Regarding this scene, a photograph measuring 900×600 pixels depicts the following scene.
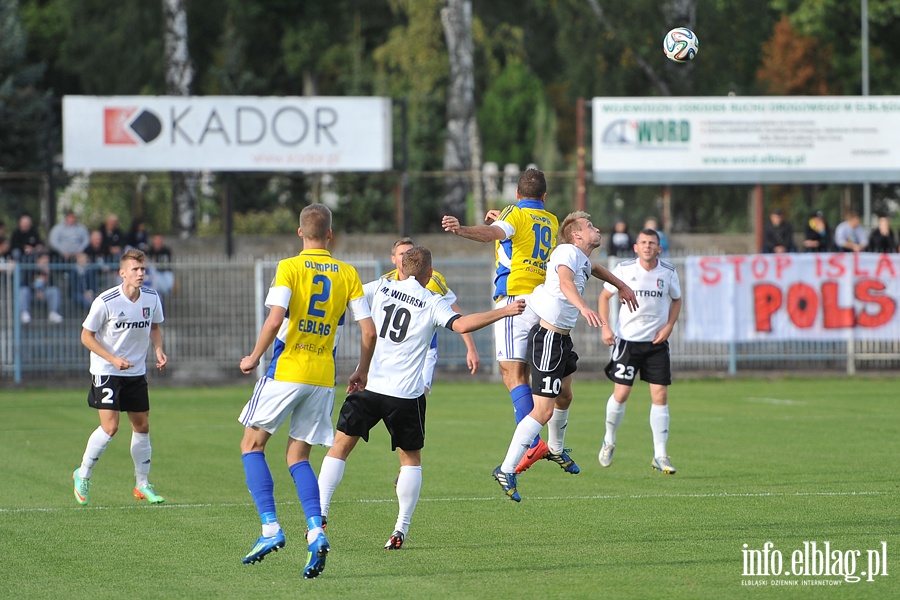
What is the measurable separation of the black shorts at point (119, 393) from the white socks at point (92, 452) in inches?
10.0

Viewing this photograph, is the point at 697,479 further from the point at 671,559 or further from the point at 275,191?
the point at 275,191

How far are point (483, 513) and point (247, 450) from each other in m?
2.69

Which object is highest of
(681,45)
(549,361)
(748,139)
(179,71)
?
(179,71)

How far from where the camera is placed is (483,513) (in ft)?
34.3

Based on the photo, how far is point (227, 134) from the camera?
29.3 metres

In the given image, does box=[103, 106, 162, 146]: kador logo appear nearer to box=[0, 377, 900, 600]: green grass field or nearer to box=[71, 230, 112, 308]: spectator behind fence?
box=[71, 230, 112, 308]: spectator behind fence

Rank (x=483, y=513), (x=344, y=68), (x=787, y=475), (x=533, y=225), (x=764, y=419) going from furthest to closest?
(x=344, y=68), (x=764, y=419), (x=787, y=475), (x=533, y=225), (x=483, y=513)

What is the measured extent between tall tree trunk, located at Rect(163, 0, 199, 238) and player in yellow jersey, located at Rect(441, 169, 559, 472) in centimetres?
2267

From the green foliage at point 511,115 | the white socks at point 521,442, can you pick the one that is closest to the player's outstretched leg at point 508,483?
the white socks at point 521,442

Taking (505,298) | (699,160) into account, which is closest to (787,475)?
(505,298)

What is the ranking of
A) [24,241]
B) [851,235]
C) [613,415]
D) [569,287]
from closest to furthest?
1. [569,287]
2. [613,415]
3. [24,241]
4. [851,235]

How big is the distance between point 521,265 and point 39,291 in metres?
16.0

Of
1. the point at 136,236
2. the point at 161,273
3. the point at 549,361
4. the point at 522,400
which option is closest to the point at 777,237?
the point at 161,273

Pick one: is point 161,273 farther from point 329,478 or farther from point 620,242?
point 329,478
